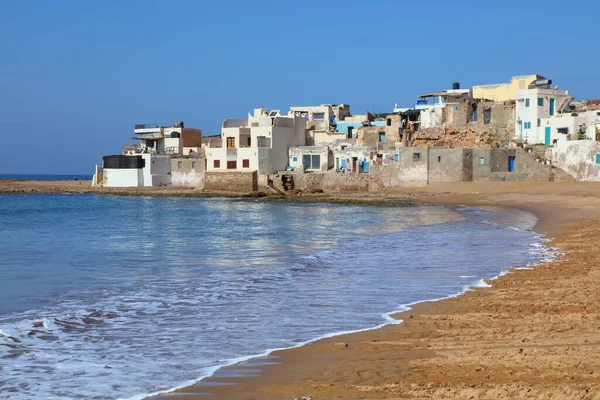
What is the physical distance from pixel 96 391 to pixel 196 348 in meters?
1.84

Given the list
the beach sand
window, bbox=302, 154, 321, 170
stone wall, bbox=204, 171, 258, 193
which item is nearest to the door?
window, bbox=302, 154, 321, 170

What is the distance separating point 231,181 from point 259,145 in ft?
12.3

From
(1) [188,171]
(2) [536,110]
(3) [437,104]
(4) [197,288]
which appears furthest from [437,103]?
(4) [197,288]

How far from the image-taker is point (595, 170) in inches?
1729

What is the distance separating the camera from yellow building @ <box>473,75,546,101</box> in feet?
185

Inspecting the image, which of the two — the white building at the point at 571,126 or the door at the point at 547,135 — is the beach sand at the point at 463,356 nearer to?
the white building at the point at 571,126

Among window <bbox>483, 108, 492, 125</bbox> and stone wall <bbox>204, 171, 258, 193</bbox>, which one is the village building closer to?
stone wall <bbox>204, 171, 258, 193</bbox>

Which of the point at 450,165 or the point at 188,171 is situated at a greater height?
the point at 450,165

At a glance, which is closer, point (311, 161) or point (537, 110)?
point (537, 110)

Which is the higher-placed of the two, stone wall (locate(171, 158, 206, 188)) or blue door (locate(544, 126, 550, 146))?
blue door (locate(544, 126, 550, 146))

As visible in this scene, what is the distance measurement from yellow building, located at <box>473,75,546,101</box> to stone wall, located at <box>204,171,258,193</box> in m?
19.1

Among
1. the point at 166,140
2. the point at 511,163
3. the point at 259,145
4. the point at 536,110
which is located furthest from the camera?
the point at 166,140

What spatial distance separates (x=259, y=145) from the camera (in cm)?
5625

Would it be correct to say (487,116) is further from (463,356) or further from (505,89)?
(463,356)
